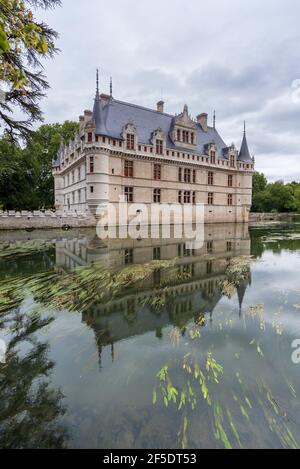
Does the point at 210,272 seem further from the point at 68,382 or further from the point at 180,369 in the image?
the point at 68,382

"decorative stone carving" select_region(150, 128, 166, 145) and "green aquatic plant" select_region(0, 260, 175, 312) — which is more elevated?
"decorative stone carving" select_region(150, 128, 166, 145)

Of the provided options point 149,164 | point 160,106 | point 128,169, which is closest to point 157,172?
point 149,164

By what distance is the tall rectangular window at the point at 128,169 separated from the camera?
24234 millimetres

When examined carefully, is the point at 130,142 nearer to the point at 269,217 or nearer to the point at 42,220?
the point at 42,220

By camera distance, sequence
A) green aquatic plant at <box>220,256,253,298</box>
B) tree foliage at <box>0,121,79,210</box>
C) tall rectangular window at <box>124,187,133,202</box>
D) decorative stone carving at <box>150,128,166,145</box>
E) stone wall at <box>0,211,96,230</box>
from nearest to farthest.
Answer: green aquatic plant at <box>220,256,253,298</box> < tree foliage at <box>0,121,79,210</box> < stone wall at <box>0,211,96,230</box> < tall rectangular window at <box>124,187,133,202</box> < decorative stone carving at <box>150,128,166,145</box>

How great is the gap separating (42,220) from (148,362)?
62.8 feet

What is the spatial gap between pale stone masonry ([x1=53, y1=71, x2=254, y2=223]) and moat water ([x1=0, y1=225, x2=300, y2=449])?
17393mm

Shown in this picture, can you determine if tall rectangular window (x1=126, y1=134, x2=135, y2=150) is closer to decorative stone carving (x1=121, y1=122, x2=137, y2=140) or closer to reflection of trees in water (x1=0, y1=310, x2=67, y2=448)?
decorative stone carving (x1=121, y1=122, x2=137, y2=140)

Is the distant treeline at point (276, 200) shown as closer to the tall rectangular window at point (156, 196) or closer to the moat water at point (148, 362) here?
the tall rectangular window at point (156, 196)

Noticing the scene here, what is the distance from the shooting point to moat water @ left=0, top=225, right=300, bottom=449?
7.43ft

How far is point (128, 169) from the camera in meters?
24.4

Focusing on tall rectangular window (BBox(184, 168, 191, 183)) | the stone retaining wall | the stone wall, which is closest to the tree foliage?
the stone wall
